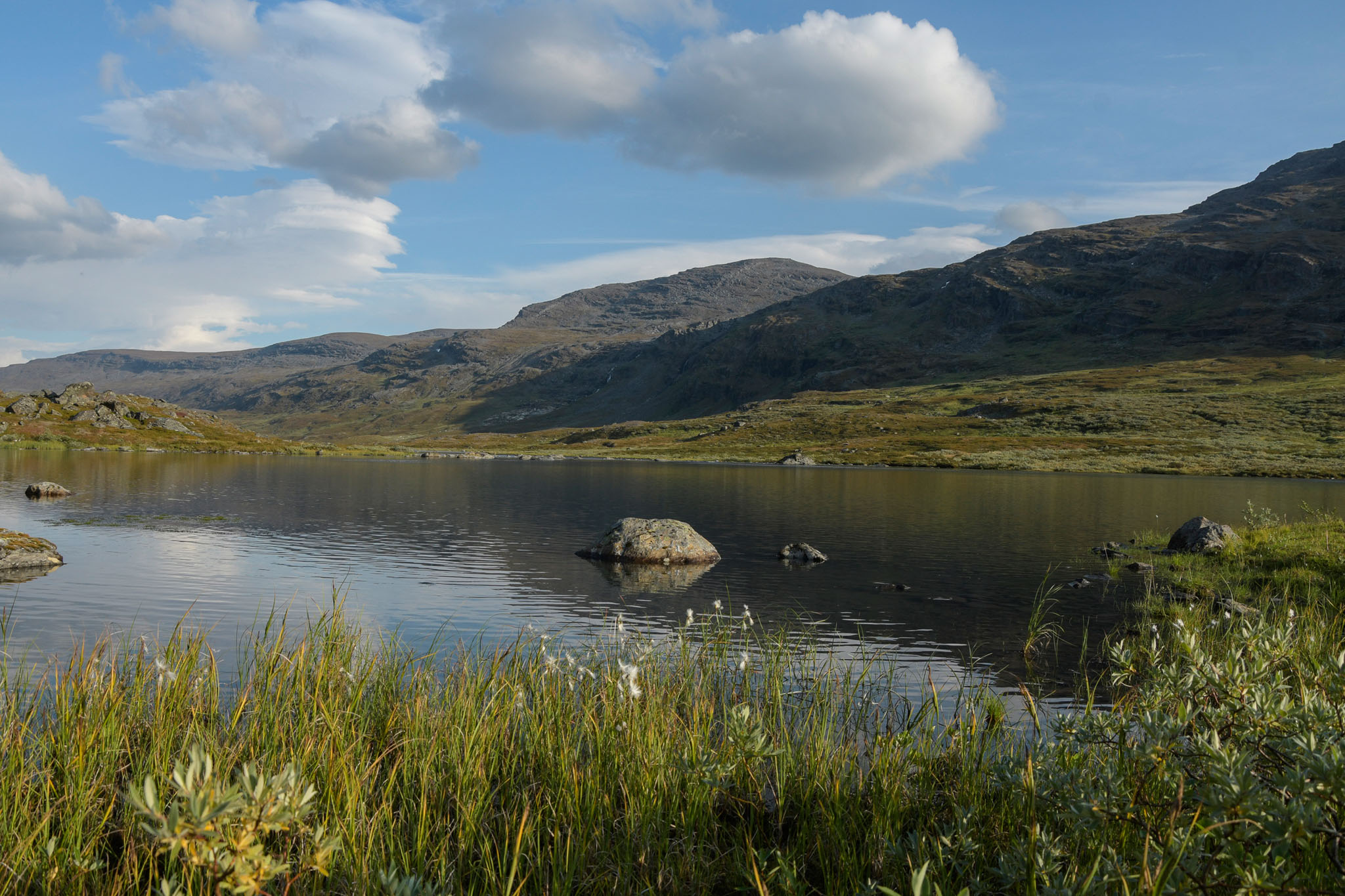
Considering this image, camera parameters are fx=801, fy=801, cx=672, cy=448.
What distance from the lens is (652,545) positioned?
31.1 metres

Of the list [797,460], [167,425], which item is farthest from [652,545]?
[167,425]

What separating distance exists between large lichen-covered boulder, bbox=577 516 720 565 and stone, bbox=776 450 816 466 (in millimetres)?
102603

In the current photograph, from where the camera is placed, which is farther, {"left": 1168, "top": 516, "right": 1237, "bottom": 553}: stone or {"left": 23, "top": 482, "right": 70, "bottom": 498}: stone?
{"left": 23, "top": 482, "right": 70, "bottom": 498}: stone

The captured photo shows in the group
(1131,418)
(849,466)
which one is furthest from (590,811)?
(1131,418)

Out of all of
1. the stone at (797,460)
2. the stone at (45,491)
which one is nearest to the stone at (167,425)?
the stone at (797,460)

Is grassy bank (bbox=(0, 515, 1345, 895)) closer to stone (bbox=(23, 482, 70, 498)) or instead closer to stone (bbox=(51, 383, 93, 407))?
stone (bbox=(23, 482, 70, 498))

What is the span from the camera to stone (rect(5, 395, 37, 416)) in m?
134

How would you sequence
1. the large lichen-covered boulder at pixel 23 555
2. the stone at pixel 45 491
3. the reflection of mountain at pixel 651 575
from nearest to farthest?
the large lichen-covered boulder at pixel 23 555 → the reflection of mountain at pixel 651 575 → the stone at pixel 45 491

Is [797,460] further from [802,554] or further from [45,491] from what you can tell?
[802,554]

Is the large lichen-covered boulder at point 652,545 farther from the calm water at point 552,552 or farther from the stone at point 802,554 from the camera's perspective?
the stone at point 802,554

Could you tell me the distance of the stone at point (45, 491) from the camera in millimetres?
48500

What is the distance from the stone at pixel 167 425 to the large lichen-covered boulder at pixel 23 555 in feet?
459

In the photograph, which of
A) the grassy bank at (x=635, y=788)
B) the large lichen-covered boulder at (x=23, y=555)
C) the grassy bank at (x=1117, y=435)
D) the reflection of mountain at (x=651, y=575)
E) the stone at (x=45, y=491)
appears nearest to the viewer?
the grassy bank at (x=635, y=788)

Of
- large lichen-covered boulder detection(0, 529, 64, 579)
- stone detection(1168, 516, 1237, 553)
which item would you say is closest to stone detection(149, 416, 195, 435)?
large lichen-covered boulder detection(0, 529, 64, 579)
